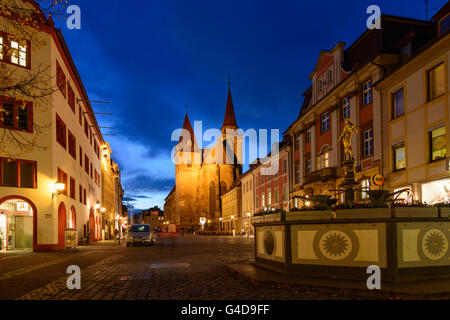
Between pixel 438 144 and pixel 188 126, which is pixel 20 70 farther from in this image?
pixel 188 126

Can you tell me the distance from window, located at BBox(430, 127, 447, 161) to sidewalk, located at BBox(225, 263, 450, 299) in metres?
12.5

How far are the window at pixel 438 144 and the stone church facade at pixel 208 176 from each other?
78.8 m

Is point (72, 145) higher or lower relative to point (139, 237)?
higher

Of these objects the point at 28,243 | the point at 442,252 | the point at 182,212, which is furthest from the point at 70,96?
the point at 182,212

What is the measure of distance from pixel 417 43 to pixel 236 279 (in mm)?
19732

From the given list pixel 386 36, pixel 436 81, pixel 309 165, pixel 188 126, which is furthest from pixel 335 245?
pixel 188 126

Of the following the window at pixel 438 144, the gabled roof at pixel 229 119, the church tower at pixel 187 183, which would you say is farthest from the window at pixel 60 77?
the gabled roof at pixel 229 119

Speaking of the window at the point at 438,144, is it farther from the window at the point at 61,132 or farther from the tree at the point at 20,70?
the window at the point at 61,132

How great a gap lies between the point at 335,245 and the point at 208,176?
93.6 m

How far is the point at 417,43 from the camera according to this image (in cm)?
2280

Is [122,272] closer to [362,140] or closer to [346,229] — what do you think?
[346,229]

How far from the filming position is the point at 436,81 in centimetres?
1941

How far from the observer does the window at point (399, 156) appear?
22.0 meters

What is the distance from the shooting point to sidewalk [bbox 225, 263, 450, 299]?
6.75 meters
